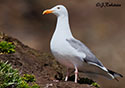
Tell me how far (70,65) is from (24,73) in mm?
850

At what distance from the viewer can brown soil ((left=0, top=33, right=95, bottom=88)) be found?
16.5 feet

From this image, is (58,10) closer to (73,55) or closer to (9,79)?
(73,55)

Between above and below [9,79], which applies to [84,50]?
above

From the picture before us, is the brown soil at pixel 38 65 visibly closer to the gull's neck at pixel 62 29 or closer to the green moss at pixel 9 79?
the green moss at pixel 9 79

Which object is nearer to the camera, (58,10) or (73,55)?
(73,55)

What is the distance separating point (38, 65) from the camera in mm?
5926

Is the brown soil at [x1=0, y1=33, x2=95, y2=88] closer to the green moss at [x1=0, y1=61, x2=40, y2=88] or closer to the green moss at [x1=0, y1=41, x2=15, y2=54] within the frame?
the green moss at [x1=0, y1=41, x2=15, y2=54]

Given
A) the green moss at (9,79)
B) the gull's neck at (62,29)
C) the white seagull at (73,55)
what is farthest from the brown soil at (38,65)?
the gull's neck at (62,29)

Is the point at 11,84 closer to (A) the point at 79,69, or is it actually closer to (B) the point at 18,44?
(A) the point at 79,69

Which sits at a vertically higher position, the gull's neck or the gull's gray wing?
the gull's neck

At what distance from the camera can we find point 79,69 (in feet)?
16.8

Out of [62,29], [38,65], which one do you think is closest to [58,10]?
[62,29]

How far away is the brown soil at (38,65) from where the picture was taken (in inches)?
199

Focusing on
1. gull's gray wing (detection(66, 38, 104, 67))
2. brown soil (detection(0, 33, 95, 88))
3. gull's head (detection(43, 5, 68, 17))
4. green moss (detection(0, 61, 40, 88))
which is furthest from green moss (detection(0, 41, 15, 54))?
green moss (detection(0, 61, 40, 88))
